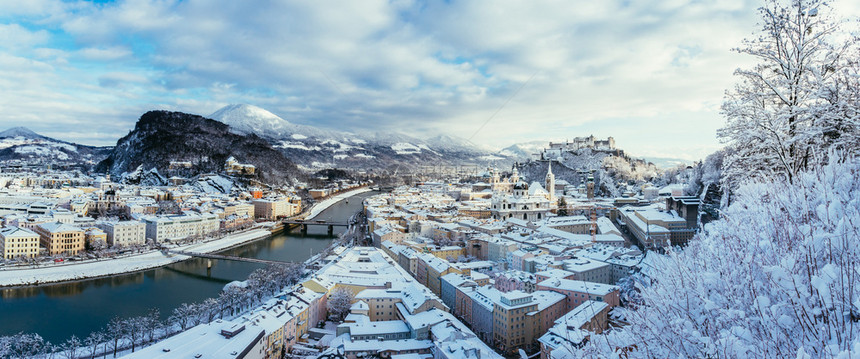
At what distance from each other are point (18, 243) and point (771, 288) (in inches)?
585

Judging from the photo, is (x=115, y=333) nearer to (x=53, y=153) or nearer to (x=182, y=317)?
(x=182, y=317)

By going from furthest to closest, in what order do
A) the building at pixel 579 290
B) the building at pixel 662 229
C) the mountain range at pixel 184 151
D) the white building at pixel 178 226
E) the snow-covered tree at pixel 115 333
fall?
1. the mountain range at pixel 184 151
2. the white building at pixel 178 226
3. the building at pixel 662 229
4. the building at pixel 579 290
5. the snow-covered tree at pixel 115 333

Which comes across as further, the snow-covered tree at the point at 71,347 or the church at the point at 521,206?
the church at the point at 521,206

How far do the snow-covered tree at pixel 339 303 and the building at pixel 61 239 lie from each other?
855 centimetres

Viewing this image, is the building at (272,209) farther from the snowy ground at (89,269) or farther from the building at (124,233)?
the snowy ground at (89,269)

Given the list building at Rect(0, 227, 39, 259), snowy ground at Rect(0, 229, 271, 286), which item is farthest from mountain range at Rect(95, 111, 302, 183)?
snowy ground at Rect(0, 229, 271, 286)

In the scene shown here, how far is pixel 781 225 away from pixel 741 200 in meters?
0.71

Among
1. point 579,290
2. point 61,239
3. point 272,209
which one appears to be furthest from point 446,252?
point 272,209

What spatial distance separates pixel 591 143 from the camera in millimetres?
27875

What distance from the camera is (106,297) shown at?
870 centimetres

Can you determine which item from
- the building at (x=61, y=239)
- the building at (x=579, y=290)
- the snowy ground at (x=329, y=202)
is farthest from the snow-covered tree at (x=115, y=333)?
the snowy ground at (x=329, y=202)

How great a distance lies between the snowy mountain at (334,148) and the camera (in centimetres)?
5378

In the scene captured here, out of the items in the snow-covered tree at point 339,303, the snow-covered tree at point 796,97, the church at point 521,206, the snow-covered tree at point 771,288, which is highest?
the snow-covered tree at point 796,97

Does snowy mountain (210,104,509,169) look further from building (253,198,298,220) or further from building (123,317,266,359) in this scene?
building (123,317,266,359)
